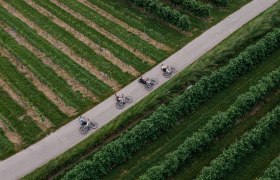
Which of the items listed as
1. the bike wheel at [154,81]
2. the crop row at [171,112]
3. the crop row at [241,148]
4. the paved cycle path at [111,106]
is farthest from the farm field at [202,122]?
the bike wheel at [154,81]

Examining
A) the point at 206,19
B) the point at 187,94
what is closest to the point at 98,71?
the point at 187,94

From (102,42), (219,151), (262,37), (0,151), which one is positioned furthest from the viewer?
(102,42)

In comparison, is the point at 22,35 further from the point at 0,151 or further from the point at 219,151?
the point at 219,151

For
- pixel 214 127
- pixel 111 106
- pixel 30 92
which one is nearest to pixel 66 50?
pixel 30 92

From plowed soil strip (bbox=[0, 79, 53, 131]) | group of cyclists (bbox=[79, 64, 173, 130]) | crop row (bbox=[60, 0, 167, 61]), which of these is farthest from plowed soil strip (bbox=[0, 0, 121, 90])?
plowed soil strip (bbox=[0, 79, 53, 131])

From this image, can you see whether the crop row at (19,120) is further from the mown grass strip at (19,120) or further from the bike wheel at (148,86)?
the bike wheel at (148,86)

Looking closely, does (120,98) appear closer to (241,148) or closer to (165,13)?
(241,148)
